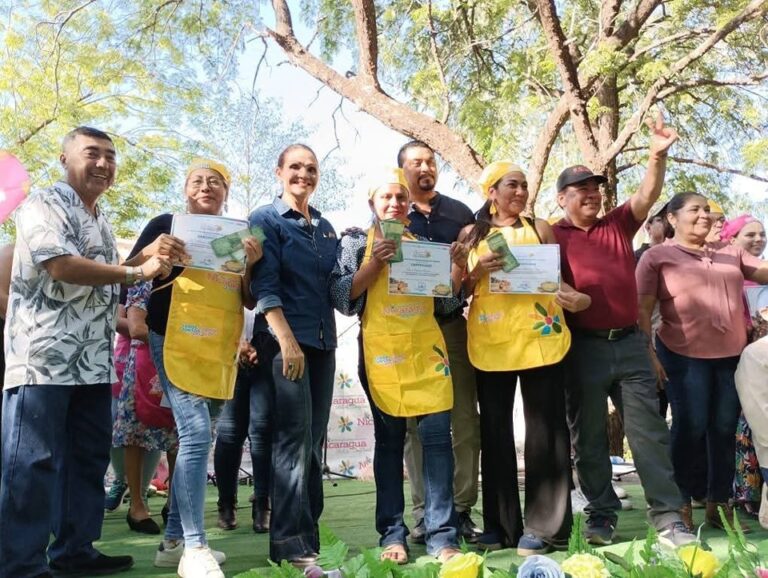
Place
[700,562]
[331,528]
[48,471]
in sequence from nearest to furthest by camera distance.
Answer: [700,562] → [48,471] → [331,528]

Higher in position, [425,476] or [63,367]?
[63,367]

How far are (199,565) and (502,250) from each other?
6.22ft

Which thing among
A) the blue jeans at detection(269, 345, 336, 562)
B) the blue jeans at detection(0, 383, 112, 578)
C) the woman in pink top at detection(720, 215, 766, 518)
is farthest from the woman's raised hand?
the woman in pink top at detection(720, 215, 766, 518)

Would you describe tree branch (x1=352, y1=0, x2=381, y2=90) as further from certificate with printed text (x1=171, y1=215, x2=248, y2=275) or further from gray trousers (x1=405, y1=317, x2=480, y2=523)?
certificate with printed text (x1=171, y1=215, x2=248, y2=275)

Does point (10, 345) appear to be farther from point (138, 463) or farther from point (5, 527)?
point (138, 463)

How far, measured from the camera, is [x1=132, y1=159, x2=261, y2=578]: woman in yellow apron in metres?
3.33

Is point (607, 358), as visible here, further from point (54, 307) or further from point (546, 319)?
point (54, 307)

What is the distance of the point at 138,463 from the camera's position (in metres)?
4.88

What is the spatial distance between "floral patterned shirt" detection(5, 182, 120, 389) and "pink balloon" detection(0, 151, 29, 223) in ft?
9.34

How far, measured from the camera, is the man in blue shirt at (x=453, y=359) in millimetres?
4184

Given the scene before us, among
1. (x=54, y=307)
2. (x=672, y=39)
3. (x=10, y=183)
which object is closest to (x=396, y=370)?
(x=54, y=307)

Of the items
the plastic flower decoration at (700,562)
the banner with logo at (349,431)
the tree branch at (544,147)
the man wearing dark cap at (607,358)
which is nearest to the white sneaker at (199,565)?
the man wearing dark cap at (607,358)

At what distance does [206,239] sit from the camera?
339cm

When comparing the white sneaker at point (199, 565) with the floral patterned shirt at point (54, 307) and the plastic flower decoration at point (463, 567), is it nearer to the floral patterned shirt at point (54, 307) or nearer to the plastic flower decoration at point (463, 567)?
the floral patterned shirt at point (54, 307)
